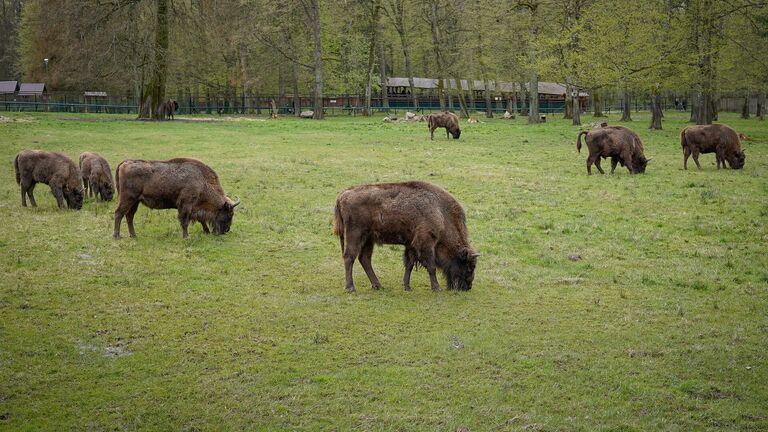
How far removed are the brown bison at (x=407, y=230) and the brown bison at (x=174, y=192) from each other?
14.6ft

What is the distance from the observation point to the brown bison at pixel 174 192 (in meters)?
14.5

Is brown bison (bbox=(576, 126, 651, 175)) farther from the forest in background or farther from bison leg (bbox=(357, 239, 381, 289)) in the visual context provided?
bison leg (bbox=(357, 239, 381, 289))

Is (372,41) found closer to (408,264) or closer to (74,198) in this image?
(74,198)

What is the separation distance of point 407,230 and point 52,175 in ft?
34.7

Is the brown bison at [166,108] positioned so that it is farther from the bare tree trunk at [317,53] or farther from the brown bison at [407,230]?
the brown bison at [407,230]

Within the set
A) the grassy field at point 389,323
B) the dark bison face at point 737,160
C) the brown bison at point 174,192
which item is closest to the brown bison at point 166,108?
the grassy field at point 389,323

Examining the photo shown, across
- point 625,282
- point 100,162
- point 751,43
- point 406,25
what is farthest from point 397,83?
point 625,282

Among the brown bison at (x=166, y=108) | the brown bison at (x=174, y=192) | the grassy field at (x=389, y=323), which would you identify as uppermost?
the brown bison at (x=166, y=108)

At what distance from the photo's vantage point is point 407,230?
11375 mm

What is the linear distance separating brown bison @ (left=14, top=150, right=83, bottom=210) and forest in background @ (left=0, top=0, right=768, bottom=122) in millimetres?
25102

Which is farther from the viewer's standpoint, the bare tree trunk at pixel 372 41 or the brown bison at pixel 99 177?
the bare tree trunk at pixel 372 41

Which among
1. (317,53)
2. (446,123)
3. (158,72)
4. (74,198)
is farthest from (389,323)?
(317,53)

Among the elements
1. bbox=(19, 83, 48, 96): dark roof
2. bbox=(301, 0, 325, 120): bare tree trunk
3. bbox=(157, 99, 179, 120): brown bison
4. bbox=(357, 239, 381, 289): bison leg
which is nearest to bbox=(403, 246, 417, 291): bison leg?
bbox=(357, 239, 381, 289): bison leg

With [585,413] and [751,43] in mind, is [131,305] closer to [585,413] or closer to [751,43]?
[585,413]
